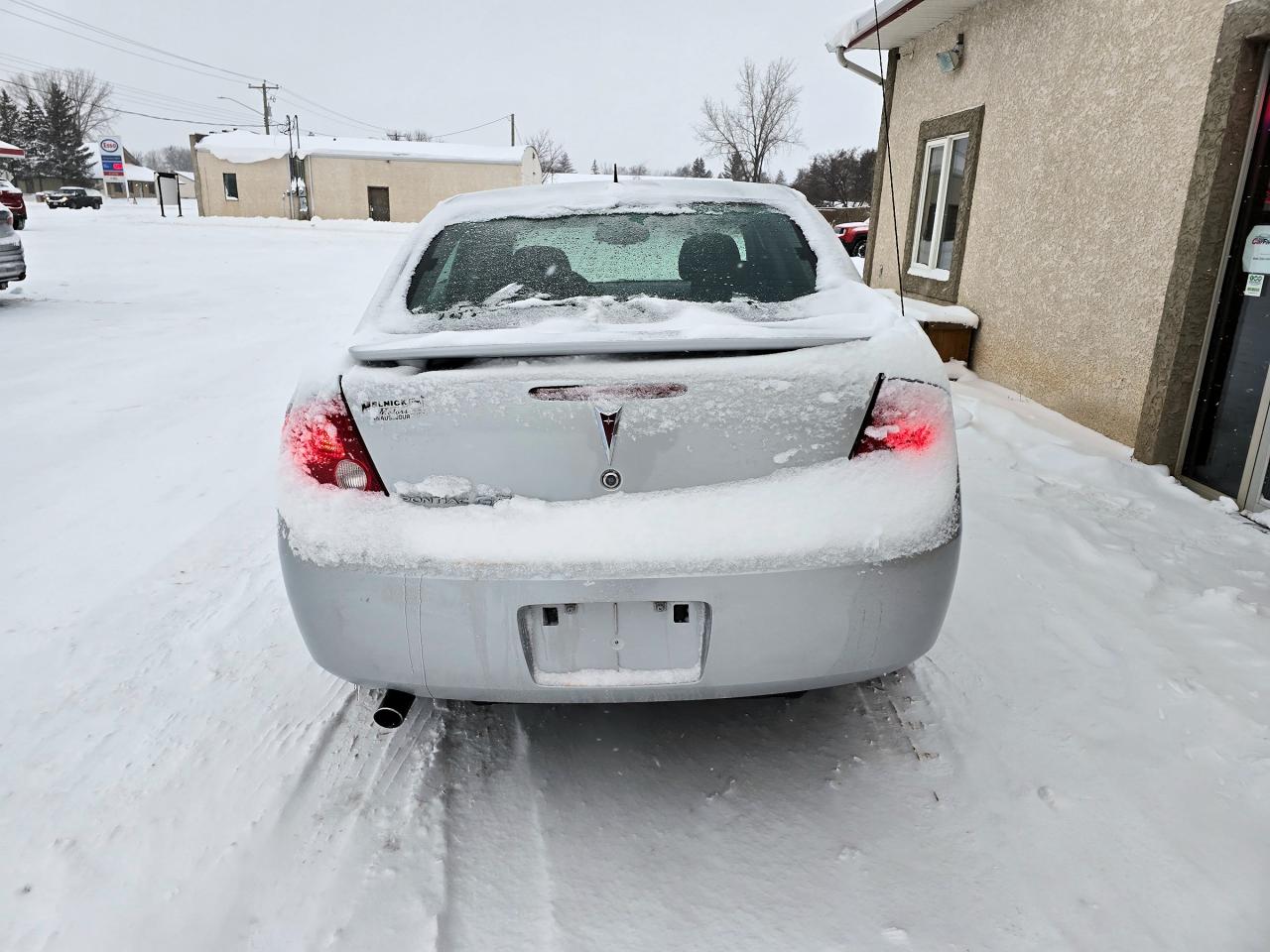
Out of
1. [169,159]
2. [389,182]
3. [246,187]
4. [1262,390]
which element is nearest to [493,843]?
[1262,390]

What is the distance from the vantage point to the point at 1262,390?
4.22m

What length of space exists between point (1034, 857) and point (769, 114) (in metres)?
47.4

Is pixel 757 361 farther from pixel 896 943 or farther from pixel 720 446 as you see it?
pixel 896 943

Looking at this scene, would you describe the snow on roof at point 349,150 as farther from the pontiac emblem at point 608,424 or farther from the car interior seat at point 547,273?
the pontiac emblem at point 608,424

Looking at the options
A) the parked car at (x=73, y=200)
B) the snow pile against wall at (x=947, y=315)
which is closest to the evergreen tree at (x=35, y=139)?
the parked car at (x=73, y=200)

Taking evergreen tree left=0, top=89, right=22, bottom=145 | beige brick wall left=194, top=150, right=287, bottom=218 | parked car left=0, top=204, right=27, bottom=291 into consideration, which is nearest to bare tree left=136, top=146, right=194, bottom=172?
evergreen tree left=0, top=89, right=22, bottom=145

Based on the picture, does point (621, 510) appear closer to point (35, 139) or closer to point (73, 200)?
point (73, 200)

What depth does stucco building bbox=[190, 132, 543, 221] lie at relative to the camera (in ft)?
137

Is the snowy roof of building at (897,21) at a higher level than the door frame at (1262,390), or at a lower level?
higher

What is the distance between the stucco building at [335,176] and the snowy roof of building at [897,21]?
34.2 metres

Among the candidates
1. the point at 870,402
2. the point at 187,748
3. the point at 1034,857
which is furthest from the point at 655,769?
the point at 187,748

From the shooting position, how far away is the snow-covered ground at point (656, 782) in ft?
6.04

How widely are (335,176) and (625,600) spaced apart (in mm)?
44963

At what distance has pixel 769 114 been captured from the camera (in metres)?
44.7
